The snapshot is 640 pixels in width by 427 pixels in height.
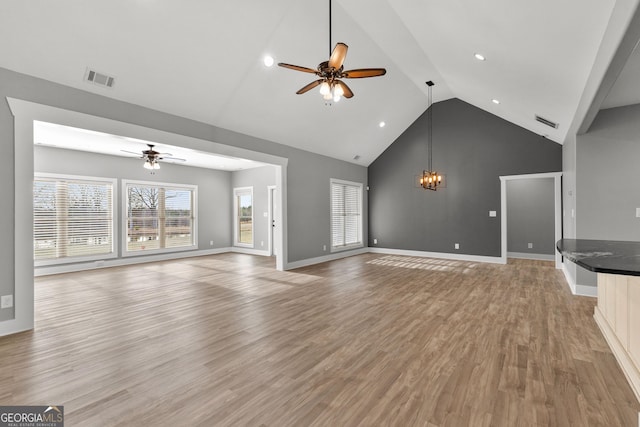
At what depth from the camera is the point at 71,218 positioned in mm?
6973

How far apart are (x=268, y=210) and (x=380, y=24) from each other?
6135 mm

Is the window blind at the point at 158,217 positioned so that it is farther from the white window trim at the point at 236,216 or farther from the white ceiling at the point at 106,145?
the white window trim at the point at 236,216

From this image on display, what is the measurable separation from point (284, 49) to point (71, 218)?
20.6 feet

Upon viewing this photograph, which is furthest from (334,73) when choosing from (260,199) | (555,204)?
(260,199)

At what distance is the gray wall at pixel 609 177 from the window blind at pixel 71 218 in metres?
Answer: 9.68

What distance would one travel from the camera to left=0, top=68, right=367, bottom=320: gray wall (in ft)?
10.7

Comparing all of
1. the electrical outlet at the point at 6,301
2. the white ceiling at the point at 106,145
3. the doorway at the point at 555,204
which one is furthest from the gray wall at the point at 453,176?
the electrical outlet at the point at 6,301

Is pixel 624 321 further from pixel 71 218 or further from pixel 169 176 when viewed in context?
pixel 169 176

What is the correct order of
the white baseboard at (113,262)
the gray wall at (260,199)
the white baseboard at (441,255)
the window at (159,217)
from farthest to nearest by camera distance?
the gray wall at (260,199)
the window at (159,217)
the white baseboard at (441,255)
the white baseboard at (113,262)

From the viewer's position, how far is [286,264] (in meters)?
6.84

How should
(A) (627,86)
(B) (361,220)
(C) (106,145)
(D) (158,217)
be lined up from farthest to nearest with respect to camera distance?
1. (B) (361,220)
2. (D) (158,217)
3. (C) (106,145)
4. (A) (627,86)

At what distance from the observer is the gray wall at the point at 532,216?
8.16m

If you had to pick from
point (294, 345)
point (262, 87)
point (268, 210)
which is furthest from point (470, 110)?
point (294, 345)

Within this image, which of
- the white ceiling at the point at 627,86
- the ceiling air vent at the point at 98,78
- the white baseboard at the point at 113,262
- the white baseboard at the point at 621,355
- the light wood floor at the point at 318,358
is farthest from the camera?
the white baseboard at the point at 113,262
